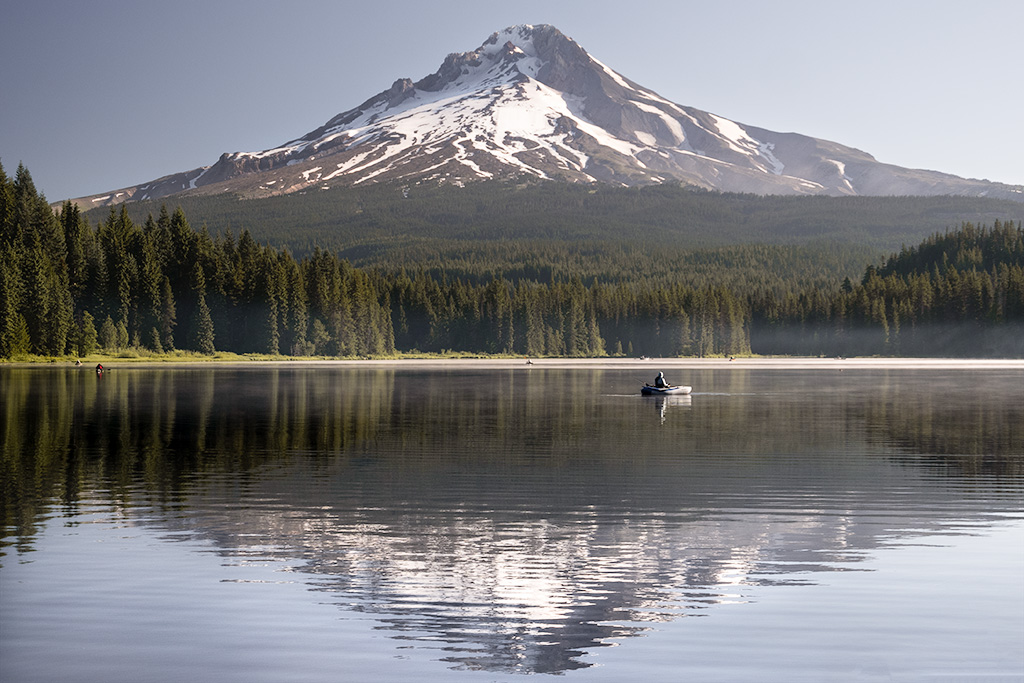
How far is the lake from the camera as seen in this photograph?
508 inches

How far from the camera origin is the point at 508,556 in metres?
18.5

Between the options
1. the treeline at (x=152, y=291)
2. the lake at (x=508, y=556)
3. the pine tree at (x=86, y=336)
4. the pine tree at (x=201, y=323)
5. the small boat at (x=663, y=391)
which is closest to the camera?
the lake at (x=508, y=556)

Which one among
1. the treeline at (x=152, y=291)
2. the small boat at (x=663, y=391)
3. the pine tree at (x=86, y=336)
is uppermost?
the treeline at (x=152, y=291)

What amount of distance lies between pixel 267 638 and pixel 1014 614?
10.2 meters

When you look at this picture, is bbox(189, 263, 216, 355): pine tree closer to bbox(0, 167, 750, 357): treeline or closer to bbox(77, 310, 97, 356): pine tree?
bbox(0, 167, 750, 357): treeline

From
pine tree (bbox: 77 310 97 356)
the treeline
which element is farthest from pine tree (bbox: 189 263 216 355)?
pine tree (bbox: 77 310 97 356)

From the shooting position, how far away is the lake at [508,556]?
12.9m

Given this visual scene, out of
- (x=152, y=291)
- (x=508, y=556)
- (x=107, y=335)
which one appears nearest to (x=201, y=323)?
(x=152, y=291)

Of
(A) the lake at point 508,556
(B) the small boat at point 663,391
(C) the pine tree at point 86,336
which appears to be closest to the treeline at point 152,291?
(C) the pine tree at point 86,336

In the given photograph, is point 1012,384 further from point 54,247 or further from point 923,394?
point 54,247

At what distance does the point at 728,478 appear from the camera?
29.2 m

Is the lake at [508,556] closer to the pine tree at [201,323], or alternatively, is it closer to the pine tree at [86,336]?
the pine tree at [86,336]

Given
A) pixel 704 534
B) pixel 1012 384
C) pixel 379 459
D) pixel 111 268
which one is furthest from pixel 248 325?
pixel 704 534

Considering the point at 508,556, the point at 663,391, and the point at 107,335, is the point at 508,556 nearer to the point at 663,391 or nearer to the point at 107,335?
the point at 663,391
